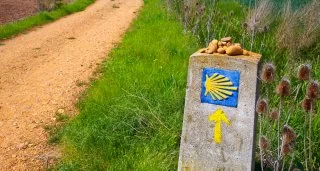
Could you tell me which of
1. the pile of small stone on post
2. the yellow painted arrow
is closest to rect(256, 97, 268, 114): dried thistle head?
the yellow painted arrow

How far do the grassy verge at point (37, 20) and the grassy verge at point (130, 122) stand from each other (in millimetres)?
5472

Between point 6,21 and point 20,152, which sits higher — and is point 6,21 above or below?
above

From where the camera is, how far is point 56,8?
15281mm

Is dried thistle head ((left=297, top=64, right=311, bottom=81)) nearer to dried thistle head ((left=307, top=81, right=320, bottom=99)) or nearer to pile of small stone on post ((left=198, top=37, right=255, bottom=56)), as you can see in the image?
dried thistle head ((left=307, top=81, right=320, bottom=99))

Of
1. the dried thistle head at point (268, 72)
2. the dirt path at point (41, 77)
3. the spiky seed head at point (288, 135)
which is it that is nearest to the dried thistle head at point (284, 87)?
the dried thistle head at point (268, 72)

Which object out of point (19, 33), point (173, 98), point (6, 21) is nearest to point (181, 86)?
point (173, 98)

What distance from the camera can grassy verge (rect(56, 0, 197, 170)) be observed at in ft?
11.4

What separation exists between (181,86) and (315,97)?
2.52m

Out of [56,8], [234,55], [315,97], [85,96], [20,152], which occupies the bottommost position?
[20,152]

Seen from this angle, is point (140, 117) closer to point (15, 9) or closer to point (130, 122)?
point (130, 122)

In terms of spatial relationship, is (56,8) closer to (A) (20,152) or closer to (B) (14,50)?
(B) (14,50)

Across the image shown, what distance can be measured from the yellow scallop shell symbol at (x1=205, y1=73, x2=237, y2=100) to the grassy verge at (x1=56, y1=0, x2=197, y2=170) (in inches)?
31.8

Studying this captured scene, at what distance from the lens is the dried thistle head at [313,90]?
233cm

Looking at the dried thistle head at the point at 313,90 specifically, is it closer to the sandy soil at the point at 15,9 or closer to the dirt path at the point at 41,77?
the dirt path at the point at 41,77
